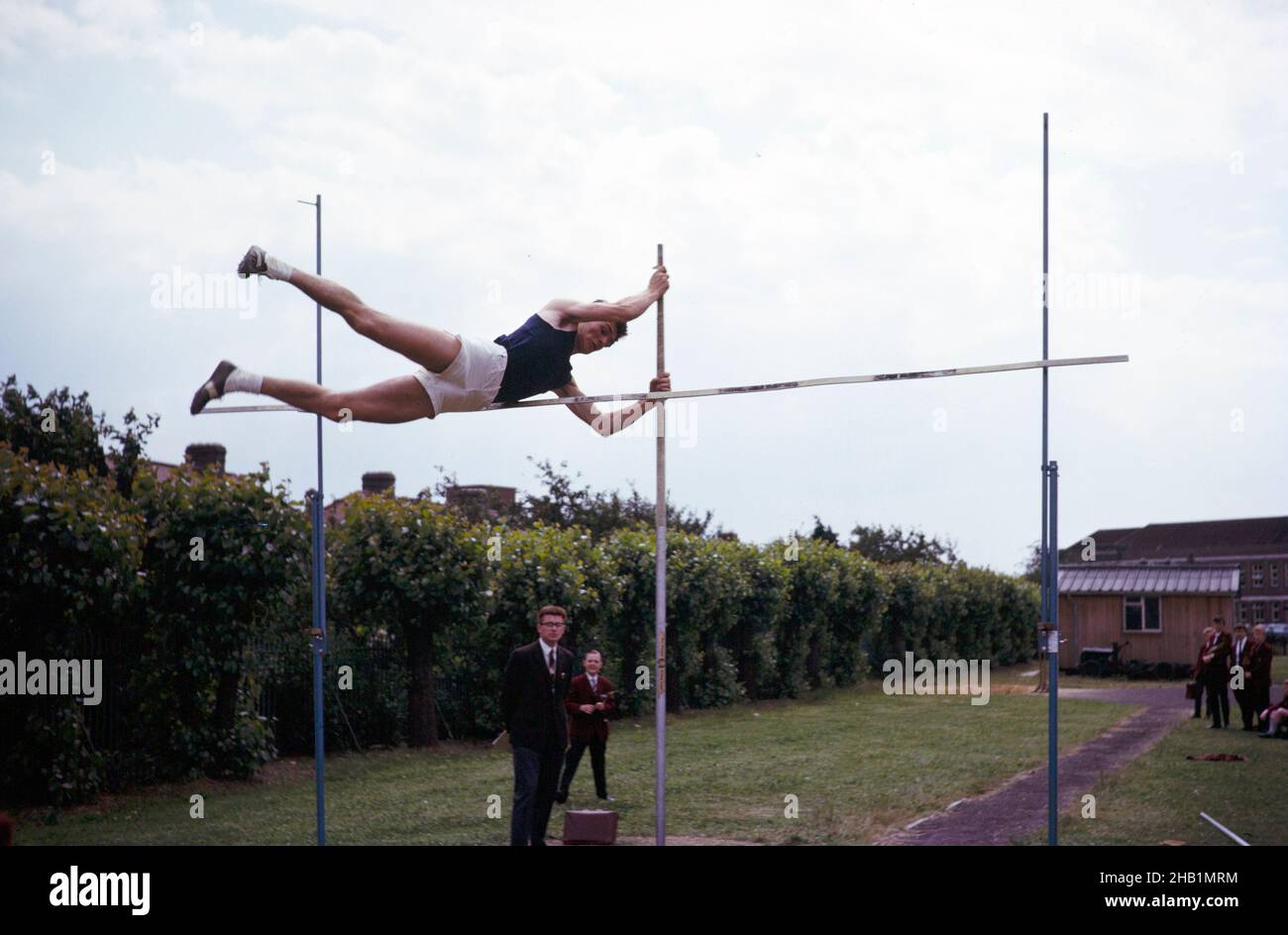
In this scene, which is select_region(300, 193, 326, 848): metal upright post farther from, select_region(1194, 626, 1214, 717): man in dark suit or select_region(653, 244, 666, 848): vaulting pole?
select_region(1194, 626, 1214, 717): man in dark suit

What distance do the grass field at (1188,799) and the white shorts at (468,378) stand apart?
5494 millimetres

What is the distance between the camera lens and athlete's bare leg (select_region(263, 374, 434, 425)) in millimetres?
7688

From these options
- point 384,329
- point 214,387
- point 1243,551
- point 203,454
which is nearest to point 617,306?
point 384,329

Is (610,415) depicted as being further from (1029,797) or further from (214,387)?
(1029,797)

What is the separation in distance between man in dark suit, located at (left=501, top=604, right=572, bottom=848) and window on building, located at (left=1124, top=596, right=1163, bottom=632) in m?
32.2

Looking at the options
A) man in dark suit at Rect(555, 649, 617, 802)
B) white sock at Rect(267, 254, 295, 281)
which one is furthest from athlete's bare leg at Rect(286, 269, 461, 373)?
man in dark suit at Rect(555, 649, 617, 802)

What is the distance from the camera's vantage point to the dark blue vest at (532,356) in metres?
8.46

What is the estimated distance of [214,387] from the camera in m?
7.52

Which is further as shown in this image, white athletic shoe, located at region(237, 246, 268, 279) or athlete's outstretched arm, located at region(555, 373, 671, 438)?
athlete's outstretched arm, located at region(555, 373, 671, 438)

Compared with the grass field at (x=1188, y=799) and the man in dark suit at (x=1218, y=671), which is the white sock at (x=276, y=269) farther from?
the man in dark suit at (x=1218, y=671)

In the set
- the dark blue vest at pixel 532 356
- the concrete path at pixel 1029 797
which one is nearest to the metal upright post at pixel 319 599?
the dark blue vest at pixel 532 356

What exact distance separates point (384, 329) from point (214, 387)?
1.05m
